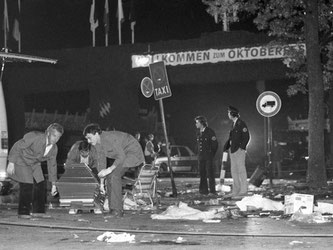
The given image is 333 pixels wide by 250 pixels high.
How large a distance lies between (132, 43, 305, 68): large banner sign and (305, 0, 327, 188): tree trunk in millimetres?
7020

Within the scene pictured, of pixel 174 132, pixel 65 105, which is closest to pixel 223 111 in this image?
pixel 174 132

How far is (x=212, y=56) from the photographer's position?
28203 mm

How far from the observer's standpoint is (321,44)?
844 inches

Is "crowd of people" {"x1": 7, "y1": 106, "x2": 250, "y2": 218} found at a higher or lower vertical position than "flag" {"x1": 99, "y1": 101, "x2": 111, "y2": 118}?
lower

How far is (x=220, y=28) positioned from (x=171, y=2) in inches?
123

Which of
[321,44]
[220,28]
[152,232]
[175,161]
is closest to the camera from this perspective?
[152,232]

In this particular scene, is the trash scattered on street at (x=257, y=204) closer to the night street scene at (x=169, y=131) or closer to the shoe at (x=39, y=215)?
the night street scene at (x=169, y=131)

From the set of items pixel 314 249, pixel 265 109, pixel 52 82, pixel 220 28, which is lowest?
pixel 314 249

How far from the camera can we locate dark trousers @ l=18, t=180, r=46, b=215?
37.8 ft

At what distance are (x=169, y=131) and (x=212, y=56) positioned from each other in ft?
36.7

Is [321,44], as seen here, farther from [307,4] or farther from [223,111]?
[223,111]

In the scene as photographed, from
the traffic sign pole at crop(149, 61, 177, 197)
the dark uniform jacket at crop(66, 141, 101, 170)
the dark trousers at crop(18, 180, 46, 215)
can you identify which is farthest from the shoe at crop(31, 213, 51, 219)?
the traffic sign pole at crop(149, 61, 177, 197)

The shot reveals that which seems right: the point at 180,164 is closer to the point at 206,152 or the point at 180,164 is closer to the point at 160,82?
the point at 206,152

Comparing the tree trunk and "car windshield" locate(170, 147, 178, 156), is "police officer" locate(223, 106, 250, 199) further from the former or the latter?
"car windshield" locate(170, 147, 178, 156)
